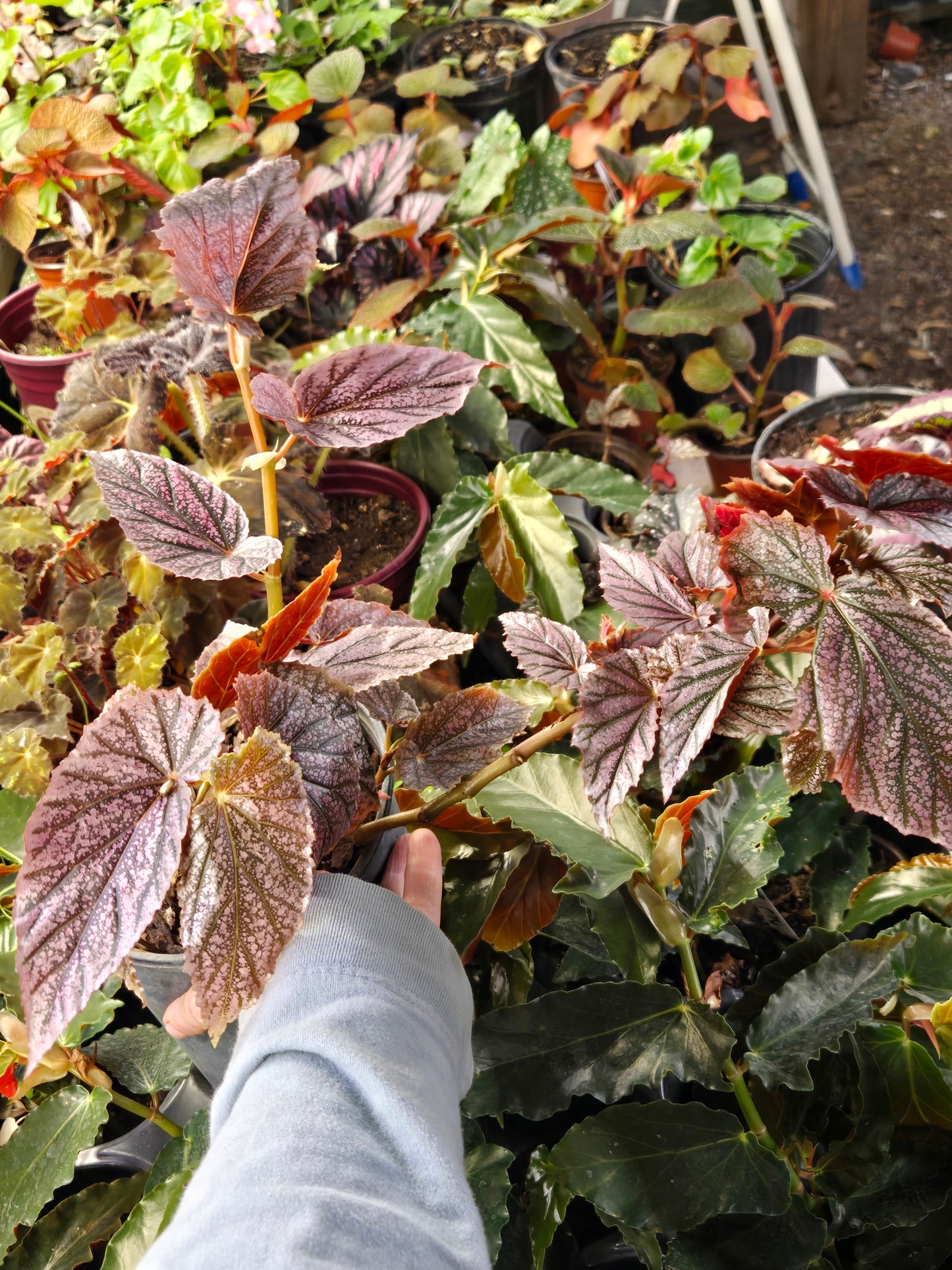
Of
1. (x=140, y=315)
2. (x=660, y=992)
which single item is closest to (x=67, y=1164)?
(x=660, y=992)

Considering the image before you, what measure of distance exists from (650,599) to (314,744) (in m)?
0.23

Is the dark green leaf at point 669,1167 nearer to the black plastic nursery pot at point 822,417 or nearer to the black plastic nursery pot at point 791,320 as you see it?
the black plastic nursery pot at point 822,417

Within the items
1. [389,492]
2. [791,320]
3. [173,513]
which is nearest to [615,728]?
[173,513]

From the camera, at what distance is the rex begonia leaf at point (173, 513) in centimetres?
64

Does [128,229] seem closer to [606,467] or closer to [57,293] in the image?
[57,293]

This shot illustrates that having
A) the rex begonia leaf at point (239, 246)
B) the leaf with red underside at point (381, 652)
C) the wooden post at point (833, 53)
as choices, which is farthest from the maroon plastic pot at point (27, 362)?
the wooden post at point (833, 53)

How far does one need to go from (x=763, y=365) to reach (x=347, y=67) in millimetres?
971

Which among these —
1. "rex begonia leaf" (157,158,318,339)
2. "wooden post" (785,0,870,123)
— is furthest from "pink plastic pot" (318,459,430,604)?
"wooden post" (785,0,870,123)

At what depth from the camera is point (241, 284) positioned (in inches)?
26.7

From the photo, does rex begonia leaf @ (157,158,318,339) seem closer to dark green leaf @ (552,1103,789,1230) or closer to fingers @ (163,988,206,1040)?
fingers @ (163,988,206,1040)

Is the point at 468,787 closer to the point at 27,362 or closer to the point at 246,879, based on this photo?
the point at 246,879

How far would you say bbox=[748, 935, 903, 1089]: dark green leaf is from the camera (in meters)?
0.68

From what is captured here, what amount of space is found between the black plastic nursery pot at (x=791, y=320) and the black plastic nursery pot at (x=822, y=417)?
49 cm

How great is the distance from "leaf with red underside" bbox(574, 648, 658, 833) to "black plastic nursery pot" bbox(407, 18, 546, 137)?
2153 millimetres
